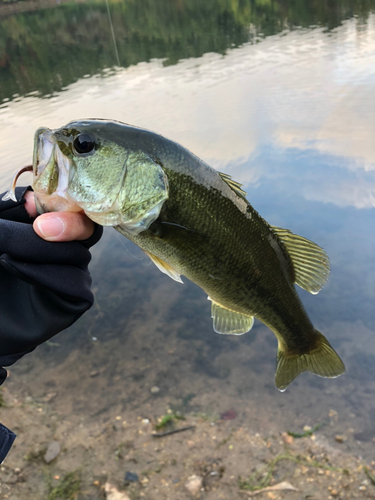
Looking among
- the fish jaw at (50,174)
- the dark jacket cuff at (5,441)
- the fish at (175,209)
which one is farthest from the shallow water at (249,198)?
the fish jaw at (50,174)

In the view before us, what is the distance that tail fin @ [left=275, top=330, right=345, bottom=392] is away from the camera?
2.65 m

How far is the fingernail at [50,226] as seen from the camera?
1.71 metres

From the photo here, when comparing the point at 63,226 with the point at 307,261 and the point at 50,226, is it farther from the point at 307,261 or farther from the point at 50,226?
the point at 307,261

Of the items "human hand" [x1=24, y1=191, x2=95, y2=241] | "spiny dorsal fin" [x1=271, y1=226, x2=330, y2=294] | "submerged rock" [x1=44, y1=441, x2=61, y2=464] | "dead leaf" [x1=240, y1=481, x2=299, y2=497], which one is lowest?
"dead leaf" [x1=240, y1=481, x2=299, y2=497]

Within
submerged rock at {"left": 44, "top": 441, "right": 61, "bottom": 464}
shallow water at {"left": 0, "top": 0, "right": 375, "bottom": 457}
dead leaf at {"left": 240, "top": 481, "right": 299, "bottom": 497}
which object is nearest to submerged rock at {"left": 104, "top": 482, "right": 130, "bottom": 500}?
submerged rock at {"left": 44, "top": 441, "right": 61, "bottom": 464}

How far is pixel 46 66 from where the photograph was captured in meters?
22.1

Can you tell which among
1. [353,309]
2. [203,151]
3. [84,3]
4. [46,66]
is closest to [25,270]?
[353,309]

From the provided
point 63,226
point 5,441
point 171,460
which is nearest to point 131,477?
point 171,460

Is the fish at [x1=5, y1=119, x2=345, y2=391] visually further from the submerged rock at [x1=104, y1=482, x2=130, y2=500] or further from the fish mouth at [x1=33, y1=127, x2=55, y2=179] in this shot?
the submerged rock at [x1=104, y1=482, x2=130, y2=500]

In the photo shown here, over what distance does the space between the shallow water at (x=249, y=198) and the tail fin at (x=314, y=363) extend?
4.85 feet

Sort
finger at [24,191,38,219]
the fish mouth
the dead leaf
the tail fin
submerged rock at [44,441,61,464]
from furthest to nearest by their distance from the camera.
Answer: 1. submerged rock at [44,441,61,464]
2. the dead leaf
3. the tail fin
4. finger at [24,191,38,219]
5. the fish mouth

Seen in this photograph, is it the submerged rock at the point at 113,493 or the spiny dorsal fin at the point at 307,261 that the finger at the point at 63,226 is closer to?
the spiny dorsal fin at the point at 307,261

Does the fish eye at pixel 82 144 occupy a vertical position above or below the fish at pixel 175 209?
above

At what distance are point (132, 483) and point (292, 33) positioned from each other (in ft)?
81.8
